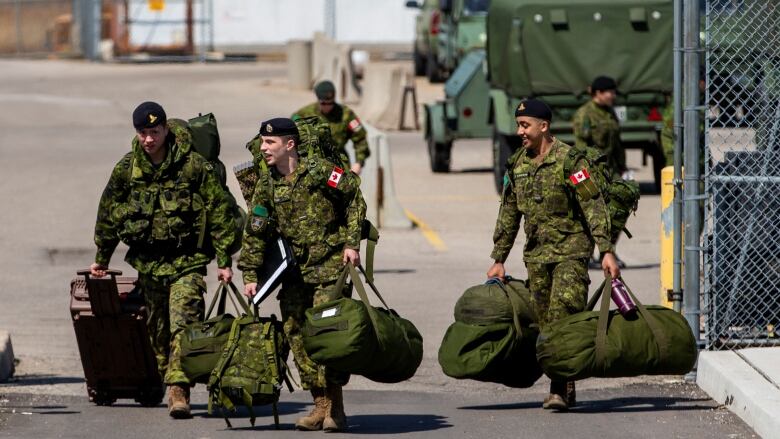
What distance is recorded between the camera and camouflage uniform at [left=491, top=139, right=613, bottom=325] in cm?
922

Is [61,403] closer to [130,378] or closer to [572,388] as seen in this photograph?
[130,378]

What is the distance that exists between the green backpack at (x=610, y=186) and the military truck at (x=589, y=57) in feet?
35.1

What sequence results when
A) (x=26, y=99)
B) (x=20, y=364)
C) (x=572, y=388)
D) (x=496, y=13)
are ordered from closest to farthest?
(x=572, y=388) < (x=20, y=364) < (x=496, y=13) < (x=26, y=99)

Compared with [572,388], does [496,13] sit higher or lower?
higher

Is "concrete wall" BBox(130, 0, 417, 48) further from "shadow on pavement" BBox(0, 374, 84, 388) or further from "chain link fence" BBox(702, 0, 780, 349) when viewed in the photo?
"chain link fence" BBox(702, 0, 780, 349)

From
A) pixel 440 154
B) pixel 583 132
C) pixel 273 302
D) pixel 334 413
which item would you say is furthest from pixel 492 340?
pixel 440 154

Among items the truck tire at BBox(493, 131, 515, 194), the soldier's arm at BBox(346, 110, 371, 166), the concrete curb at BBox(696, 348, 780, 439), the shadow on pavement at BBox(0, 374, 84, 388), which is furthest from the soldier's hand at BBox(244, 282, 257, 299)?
the truck tire at BBox(493, 131, 515, 194)

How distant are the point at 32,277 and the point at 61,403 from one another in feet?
17.8

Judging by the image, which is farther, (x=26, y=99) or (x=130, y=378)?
(x=26, y=99)

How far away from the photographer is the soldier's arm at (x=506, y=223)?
9.55 metres

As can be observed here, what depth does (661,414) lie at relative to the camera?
30.4 ft

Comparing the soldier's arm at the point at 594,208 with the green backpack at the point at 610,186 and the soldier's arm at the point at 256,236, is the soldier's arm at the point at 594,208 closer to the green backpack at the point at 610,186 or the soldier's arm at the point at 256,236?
the green backpack at the point at 610,186

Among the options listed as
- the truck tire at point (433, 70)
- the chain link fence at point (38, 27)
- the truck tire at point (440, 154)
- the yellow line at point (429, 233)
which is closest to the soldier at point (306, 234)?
the yellow line at point (429, 233)

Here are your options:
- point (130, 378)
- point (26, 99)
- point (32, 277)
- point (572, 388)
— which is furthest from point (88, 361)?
point (26, 99)
